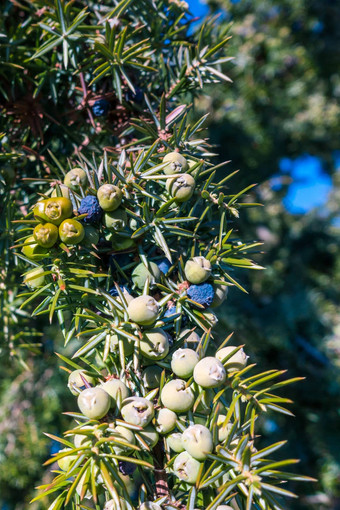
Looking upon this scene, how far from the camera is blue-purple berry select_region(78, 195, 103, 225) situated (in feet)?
1.25

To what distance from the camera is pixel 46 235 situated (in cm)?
36

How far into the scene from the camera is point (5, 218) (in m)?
0.53

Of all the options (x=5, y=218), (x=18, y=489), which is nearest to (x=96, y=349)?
(x=5, y=218)

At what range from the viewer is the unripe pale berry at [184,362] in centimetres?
36

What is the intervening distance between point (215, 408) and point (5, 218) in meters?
0.37

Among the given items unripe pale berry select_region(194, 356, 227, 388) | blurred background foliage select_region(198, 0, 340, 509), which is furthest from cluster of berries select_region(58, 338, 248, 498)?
blurred background foliage select_region(198, 0, 340, 509)

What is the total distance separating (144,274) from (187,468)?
0.59 feet

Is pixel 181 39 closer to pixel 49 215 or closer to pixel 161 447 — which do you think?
pixel 49 215

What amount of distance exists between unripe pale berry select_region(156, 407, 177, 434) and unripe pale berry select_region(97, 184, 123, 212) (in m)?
0.19

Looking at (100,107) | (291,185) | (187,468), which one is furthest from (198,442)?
(291,185)

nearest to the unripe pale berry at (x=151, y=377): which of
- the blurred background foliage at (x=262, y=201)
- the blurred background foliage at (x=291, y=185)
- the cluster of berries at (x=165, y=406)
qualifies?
the cluster of berries at (x=165, y=406)

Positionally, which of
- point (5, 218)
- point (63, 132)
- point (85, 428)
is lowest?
point (85, 428)

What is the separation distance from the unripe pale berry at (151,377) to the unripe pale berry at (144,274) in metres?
0.08

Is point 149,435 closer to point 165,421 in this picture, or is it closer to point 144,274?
point 165,421
